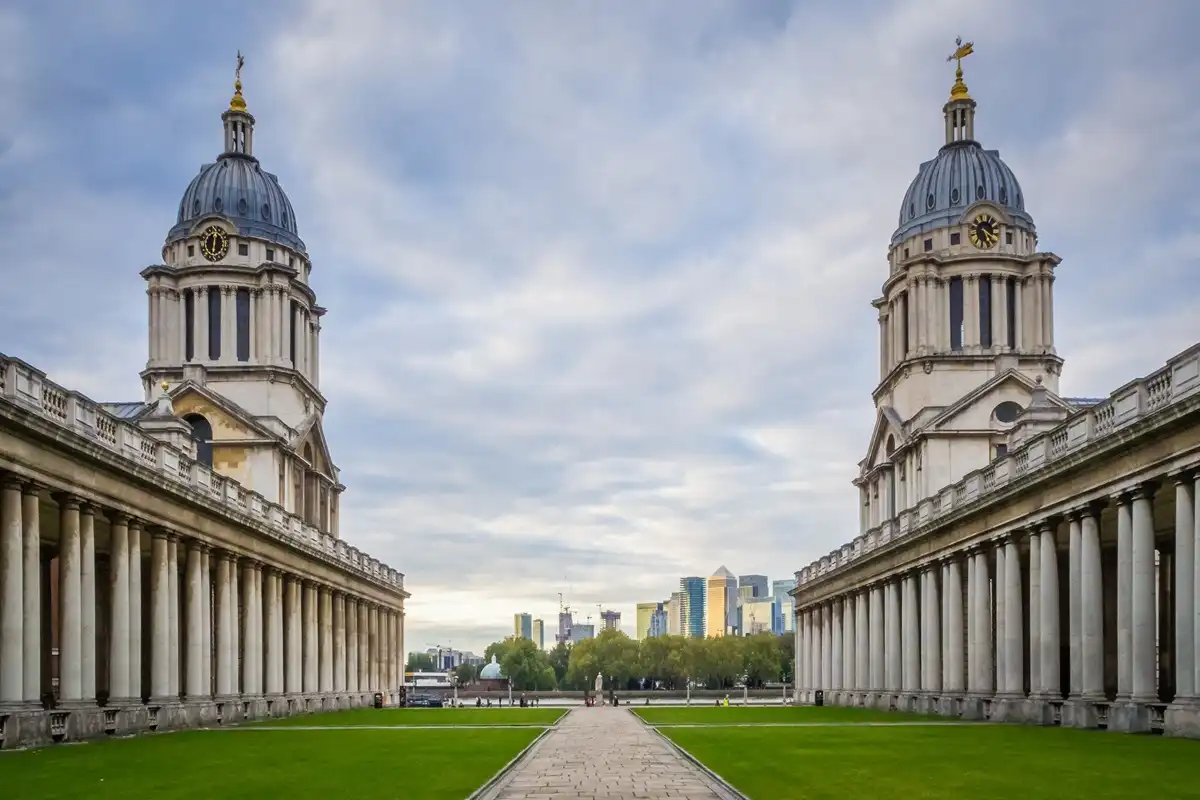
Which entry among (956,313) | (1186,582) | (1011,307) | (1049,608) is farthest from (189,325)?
(1186,582)

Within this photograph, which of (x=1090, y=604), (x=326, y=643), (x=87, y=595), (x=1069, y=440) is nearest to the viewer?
(x=87, y=595)

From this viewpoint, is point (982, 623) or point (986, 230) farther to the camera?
point (986, 230)

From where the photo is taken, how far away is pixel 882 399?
11150 centimetres

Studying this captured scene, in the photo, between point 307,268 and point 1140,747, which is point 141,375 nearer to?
point 307,268

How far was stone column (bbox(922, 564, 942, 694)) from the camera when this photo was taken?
72875 millimetres

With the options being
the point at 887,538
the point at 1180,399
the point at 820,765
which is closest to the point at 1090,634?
the point at 1180,399

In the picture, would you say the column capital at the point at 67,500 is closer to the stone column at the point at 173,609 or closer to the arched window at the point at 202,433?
the stone column at the point at 173,609

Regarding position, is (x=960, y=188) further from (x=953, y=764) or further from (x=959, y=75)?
(x=953, y=764)

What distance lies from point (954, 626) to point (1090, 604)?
1874 centimetres

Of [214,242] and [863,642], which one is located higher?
[214,242]

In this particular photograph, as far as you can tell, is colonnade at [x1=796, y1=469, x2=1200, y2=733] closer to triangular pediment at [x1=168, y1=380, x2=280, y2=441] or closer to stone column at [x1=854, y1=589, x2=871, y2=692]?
stone column at [x1=854, y1=589, x2=871, y2=692]

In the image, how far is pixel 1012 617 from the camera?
60.2 metres

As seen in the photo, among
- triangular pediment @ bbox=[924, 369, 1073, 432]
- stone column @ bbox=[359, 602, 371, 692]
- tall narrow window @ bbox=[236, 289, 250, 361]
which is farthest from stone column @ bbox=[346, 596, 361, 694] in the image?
triangular pediment @ bbox=[924, 369, 1073, 432]

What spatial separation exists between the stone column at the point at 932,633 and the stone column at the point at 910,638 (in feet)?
7.85
